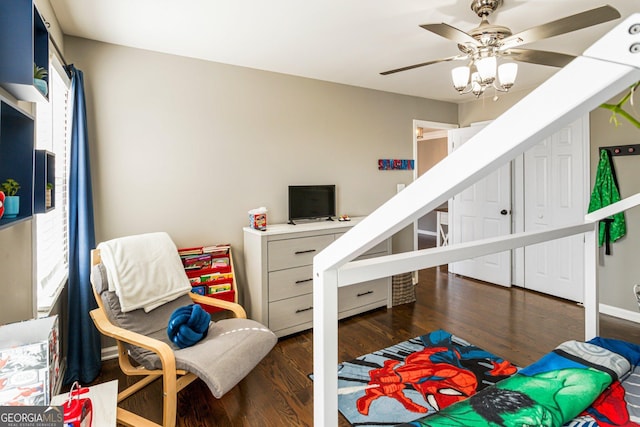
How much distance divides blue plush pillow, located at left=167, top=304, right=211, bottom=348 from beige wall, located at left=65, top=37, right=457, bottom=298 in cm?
97

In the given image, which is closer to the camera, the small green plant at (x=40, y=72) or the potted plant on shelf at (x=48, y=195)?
the small green plant at (x=40, y=72)

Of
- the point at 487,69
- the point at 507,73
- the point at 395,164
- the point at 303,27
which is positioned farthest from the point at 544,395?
the point at 395,164

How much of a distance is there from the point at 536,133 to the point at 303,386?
2358 millimetres

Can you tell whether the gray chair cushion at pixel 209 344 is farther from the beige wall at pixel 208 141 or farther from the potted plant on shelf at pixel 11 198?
the potted plant on shelf at pixel 11 198

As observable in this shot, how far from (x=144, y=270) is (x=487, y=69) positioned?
2.52 m

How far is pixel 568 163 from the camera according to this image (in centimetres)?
398

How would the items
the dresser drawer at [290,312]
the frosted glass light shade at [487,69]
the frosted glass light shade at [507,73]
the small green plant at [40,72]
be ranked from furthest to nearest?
the dresser drawer at [290,312], the frosted glass light shade at [507,73], the frosted glass light shade at [487,69], the small green plant at [40,72]

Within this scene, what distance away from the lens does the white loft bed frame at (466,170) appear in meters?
0.43

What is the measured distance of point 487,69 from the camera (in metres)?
2.05

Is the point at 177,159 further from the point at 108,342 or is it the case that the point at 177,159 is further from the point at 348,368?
the point at 348,368

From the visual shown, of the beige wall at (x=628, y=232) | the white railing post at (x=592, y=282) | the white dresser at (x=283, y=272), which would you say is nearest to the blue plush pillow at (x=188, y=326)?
the white dresser at (x=283, y=272)

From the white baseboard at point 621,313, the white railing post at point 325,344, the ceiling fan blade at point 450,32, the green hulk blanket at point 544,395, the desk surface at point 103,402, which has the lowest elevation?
the white baseboard at point 621,313

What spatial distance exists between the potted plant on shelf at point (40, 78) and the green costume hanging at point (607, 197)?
172 inches

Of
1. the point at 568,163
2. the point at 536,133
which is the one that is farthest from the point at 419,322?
the point at 536,133
